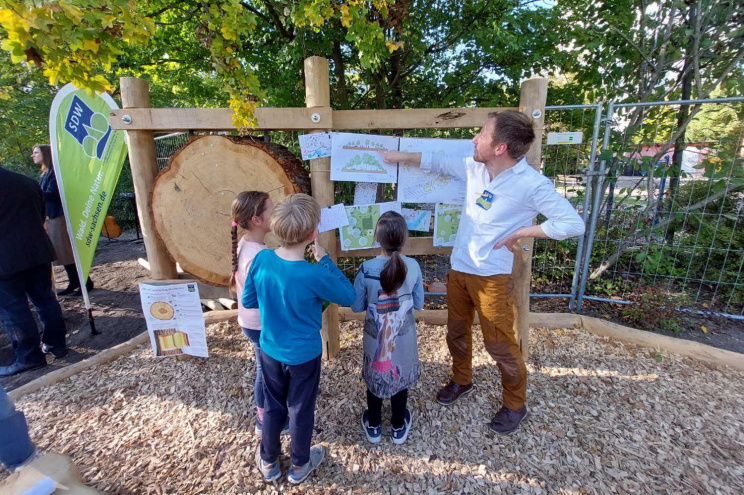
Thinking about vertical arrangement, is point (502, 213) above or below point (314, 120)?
below

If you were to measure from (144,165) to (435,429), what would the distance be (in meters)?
2.70

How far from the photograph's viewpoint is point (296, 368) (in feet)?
5.48

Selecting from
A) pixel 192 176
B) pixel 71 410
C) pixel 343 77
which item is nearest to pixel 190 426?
pixel 71 410

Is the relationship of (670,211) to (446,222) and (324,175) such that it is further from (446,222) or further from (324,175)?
(324,175)

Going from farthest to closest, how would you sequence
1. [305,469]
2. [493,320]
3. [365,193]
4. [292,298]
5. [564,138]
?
[564,138] < [365,193] < [493,320] < [305,469] < [292,298]

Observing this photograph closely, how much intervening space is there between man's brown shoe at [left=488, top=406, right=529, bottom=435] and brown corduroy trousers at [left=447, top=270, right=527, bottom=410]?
0.14 feet

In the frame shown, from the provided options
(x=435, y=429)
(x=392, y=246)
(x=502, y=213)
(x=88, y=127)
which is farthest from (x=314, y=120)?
(x=88, y=127)

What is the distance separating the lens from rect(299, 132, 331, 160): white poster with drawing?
2357 millimetres

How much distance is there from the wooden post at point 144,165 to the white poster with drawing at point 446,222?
6.83 ft

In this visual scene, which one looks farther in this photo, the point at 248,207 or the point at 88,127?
the point at 88,127

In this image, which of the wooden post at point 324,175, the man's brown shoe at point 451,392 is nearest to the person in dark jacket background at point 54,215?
the wooden post at point 324,175

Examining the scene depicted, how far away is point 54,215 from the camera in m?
4.29

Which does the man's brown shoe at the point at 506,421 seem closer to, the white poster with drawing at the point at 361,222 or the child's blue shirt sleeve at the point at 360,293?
the child's blue shirt sleeve at the point at 360,293

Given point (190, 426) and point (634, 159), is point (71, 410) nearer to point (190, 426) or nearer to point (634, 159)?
point (190, 426)
